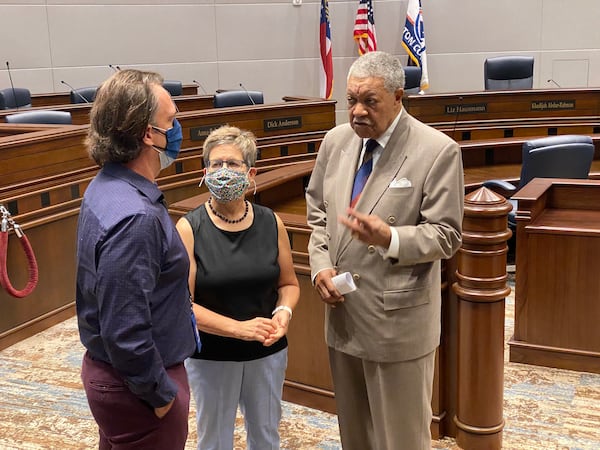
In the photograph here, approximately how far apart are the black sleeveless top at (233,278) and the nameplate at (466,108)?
5.35m

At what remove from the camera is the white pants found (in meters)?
2.13

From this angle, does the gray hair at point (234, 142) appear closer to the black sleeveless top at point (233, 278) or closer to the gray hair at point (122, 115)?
the black sleeveless top at point (233, 278)

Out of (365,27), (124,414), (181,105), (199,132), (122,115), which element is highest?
(365,27)

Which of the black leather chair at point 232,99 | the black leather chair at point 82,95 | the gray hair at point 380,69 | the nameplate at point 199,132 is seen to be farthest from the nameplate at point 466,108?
the gray hair at point 380,69

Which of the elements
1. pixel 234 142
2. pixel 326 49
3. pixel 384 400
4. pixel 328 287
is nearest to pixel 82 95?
pixel 326 49

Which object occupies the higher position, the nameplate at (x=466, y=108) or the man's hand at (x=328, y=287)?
the nameplate at (x=466, y=108)

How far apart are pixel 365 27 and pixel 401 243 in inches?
317

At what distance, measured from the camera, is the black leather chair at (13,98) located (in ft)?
23.1

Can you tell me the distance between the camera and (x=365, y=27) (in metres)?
9.53

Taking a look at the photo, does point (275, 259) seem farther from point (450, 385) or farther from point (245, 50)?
point (245, 50)

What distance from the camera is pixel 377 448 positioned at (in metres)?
2.16

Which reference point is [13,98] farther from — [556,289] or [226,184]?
[226,184]

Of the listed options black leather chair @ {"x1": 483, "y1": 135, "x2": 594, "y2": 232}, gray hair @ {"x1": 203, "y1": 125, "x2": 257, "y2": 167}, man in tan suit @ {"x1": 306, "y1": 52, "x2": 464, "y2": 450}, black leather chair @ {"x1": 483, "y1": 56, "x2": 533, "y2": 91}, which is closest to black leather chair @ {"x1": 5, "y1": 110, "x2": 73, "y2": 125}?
black leather chair @ {"x1": 483, "y1": 135, "x2": 594, "y2": 232}

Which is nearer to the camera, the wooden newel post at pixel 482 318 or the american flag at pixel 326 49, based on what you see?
the wooden newel post at pixel 482 318
